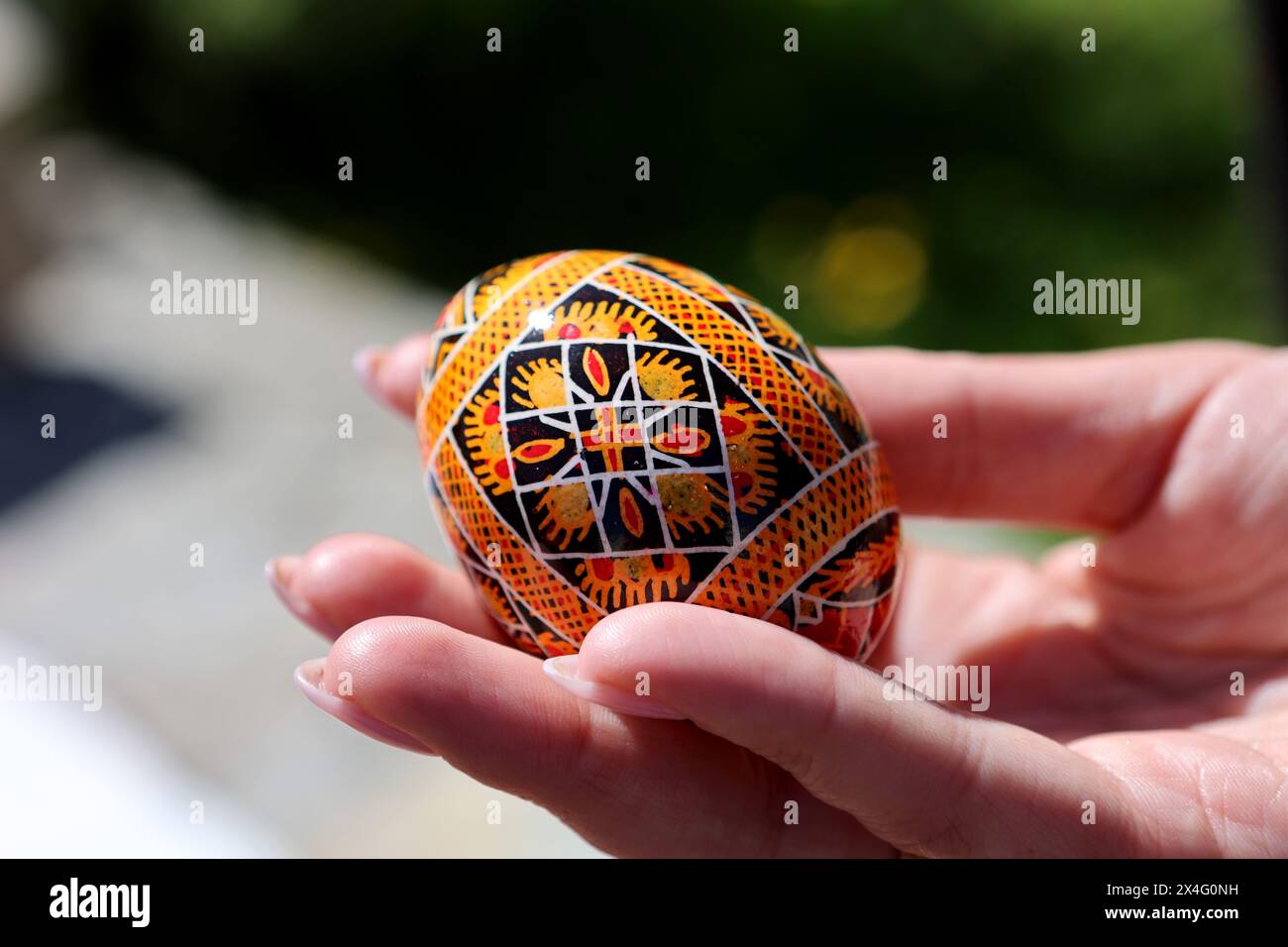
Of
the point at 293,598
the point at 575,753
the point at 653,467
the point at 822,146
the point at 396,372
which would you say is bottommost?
the point at 575,753

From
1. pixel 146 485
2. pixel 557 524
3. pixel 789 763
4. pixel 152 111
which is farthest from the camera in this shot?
pixel 152 111

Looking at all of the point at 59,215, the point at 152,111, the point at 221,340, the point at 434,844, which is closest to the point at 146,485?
the point at 221,340

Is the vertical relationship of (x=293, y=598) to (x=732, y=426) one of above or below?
below

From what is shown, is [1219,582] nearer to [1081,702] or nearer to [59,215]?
[1081,702]

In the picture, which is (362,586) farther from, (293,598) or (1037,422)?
(1037,422)

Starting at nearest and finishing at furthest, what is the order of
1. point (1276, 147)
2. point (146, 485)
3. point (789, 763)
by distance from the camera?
1. point (789, 763)
2. point (1276, 147)
3. point (146, 485)

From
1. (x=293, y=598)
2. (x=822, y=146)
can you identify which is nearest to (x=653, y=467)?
(x=293, y=598)
